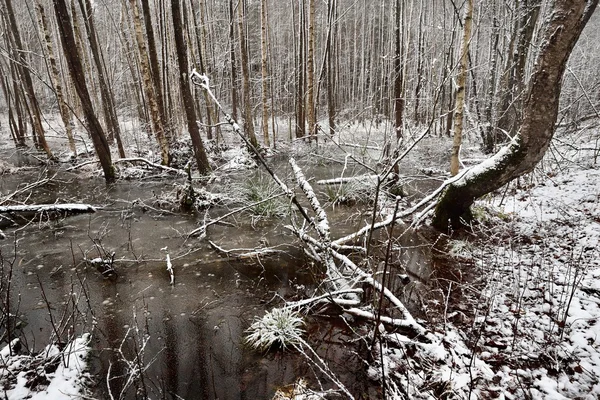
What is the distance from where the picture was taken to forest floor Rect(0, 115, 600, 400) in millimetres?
3051

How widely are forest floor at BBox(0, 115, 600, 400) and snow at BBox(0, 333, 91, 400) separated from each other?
51mm

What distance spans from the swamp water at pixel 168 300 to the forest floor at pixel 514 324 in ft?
1.59

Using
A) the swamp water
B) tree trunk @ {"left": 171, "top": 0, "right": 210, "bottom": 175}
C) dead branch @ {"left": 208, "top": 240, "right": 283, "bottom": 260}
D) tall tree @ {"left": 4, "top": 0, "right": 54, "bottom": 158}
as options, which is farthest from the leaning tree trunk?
tall tree @ {"left": 4, "top": 0, "right": 54, "bottom": 158}

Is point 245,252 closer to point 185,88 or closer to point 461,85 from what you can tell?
point 461,85

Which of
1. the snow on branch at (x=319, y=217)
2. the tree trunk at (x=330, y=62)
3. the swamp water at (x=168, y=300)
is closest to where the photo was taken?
the swamp water at (x=168, y=300)

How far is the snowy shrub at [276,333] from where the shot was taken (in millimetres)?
3877

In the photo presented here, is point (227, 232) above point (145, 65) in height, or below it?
below

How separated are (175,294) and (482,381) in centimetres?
401

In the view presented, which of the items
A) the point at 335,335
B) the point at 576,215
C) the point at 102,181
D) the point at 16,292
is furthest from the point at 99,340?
the point at 102,181

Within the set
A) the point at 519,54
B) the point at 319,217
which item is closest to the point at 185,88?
the point at 319,217

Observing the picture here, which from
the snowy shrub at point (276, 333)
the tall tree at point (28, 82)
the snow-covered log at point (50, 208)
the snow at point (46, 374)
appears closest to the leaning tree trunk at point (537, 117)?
the snowy shrub at point (276, 333)

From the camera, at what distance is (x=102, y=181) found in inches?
449

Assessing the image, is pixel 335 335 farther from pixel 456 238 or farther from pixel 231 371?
pixel 456 238

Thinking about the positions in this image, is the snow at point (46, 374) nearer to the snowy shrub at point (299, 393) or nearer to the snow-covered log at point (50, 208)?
the snowy shrub at point (299, 393)
